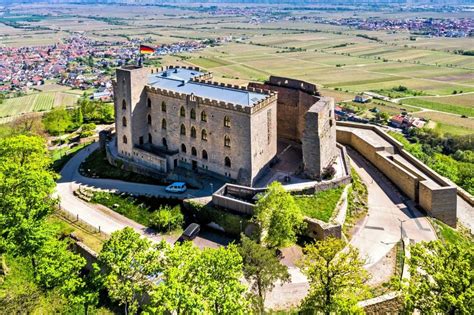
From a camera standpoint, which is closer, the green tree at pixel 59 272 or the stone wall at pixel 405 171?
the green tree at pixel 59 272

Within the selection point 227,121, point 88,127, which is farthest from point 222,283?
point 88,127

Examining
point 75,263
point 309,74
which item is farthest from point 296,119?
point 309,74

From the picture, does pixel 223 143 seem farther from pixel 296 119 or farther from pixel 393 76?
pixel 393 76

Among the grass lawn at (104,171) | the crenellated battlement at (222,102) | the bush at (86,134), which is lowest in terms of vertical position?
the grass lawn at (104,171)

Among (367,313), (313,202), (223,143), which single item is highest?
(223,143)

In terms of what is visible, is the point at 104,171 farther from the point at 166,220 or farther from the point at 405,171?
the point at 405,171

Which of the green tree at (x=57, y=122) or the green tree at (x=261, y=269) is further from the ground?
the green tree at (x=57, y=122)

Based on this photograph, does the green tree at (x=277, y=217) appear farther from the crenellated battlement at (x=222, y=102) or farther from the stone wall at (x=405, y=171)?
the stone wall at (x=405, y=171)

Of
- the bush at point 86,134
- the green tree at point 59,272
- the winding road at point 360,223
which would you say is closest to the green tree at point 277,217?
the winding road at point 360,223
